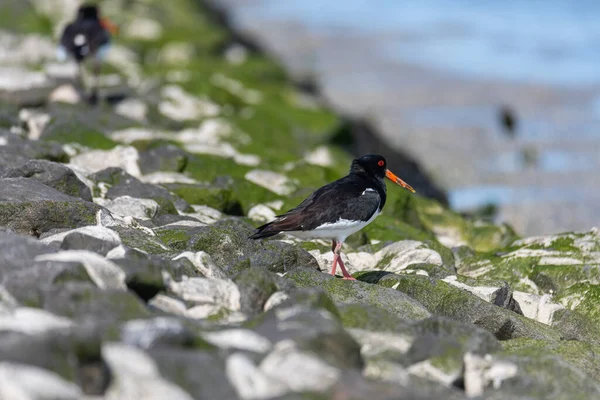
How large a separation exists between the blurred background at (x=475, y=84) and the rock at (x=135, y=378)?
979 cm

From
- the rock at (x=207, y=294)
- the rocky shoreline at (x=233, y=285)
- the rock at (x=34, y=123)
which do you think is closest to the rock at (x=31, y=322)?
the rocky shoreline at (x=233, y=285)

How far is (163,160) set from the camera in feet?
36.6

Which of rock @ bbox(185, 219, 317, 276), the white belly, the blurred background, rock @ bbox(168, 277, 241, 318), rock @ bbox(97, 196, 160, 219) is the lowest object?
the blurred background

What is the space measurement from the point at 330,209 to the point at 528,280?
83.8 inches

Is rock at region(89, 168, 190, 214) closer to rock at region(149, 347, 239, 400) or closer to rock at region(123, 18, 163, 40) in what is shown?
rock at region(149, 347, 239, 400)

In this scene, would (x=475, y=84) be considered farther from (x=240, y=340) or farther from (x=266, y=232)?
(x=240, y=340)

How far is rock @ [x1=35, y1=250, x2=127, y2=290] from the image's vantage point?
568 cm

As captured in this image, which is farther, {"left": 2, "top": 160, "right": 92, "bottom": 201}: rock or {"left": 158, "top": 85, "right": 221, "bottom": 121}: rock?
{"left": 158, "top": 85, "right": 221, "bottom": 121}: rock

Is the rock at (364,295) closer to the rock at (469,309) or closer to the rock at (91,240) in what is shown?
the rock at (469,309)

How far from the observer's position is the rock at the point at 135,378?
4496mm

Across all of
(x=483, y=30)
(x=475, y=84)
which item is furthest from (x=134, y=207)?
(x=483, y=30)

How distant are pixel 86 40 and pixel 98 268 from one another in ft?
31.8

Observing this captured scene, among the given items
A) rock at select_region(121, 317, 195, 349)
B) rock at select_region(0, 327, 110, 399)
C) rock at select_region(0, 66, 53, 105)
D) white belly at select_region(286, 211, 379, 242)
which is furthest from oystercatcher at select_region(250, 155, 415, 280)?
rock at select_region(0, 66, 53, 105)

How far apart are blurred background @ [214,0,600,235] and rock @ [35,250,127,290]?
8.97m
